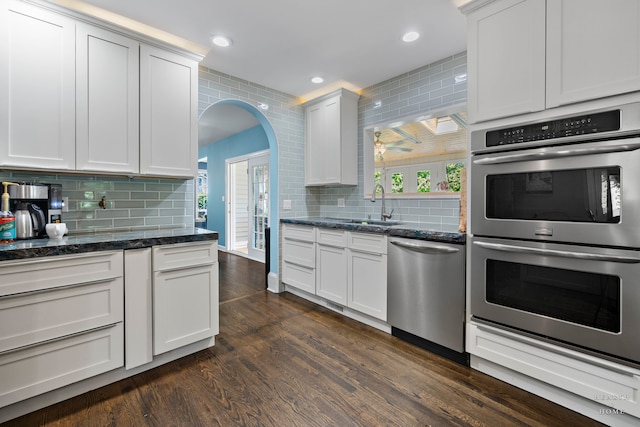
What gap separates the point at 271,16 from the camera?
2.22 metres

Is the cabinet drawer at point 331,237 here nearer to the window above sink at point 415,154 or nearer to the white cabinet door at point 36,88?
the window above sink at point 415,154

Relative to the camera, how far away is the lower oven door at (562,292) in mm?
1410

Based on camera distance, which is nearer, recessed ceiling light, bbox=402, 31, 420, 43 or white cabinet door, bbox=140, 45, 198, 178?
white cabinet door, bbox=140, 45, 198, 178

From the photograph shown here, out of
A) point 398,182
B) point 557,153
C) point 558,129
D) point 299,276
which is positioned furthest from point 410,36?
point 299,276

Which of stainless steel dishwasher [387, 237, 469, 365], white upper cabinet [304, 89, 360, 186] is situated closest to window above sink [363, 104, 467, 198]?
white upper cabinet [304, 89, 360, 186]

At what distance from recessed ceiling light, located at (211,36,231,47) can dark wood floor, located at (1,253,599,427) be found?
263cm

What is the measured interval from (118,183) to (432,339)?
284cm

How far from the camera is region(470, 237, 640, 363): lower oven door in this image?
141cm

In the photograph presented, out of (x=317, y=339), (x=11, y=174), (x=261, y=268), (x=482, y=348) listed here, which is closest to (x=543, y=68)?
(x=482, y=348)

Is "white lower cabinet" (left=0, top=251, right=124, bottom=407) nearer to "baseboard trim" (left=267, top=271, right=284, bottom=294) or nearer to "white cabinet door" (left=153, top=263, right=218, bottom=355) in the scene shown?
"white cabinet door" (left=153, top=263, right=218, bottom=355)

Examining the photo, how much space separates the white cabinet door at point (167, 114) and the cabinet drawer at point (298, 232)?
136cm

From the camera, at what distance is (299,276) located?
135 inches

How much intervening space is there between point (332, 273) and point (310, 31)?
2.28 metres

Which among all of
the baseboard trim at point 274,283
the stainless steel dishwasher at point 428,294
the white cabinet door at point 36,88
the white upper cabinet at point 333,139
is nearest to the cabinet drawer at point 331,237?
the stainless steel dishwasher at point 428,294
